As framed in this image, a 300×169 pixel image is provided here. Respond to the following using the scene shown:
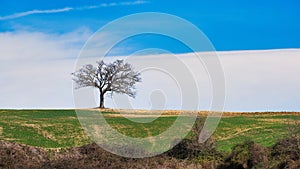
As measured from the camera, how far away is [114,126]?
52688mm

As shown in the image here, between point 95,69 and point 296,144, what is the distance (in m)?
52.0

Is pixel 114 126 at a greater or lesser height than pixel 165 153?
greater

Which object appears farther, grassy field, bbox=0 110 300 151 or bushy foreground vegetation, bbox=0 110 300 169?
grassy field, bbox=0 110 300 151

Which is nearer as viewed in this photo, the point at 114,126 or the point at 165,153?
the point at 165,153

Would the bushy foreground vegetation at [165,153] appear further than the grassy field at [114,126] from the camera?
No

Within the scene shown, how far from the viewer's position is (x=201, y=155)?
3209 cm

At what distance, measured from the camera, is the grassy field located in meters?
45.2

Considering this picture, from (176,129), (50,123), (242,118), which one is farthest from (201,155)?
(242,118)

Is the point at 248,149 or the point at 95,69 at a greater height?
the point at 95,69

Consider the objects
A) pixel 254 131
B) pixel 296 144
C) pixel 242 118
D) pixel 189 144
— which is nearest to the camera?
pixel 296 144

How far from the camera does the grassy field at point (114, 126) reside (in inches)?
1778

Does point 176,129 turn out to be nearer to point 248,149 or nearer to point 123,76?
point 248,149

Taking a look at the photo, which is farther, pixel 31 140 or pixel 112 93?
pixel 112 93

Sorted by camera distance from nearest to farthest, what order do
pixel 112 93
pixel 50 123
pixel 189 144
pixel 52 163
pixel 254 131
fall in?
1. pixel 52 163
2. pixel 189 144
3. pixel 254 131
4. pixel 50 123
5. pixel 112 93
